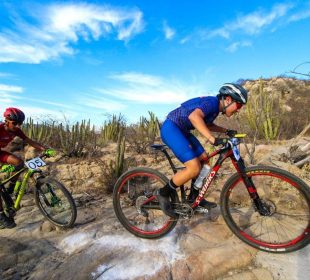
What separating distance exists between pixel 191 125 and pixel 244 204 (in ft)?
5.43

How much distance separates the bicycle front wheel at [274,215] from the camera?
130 inches

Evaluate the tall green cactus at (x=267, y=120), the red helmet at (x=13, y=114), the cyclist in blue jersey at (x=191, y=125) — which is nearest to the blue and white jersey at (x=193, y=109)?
the cyclist in blue jersey at (x=191, y=125)

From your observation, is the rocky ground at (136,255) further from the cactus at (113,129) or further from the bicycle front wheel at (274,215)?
the cactus at (113,129)

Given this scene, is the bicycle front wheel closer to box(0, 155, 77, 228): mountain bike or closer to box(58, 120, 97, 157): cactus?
box(0, 155, 77, 228): mountain bike

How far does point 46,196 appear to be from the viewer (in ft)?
17.7

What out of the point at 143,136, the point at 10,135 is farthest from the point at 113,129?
the point at 10,135

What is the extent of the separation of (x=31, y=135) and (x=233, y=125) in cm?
829

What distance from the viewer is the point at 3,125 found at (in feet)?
17.5

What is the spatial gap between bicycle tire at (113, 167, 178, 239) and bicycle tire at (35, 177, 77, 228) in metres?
0.94

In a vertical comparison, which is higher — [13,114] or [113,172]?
[13,114]

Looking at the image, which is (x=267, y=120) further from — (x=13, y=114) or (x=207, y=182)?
(x=13, y=114)

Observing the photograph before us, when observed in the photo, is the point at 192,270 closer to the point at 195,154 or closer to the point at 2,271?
the point at 195,154

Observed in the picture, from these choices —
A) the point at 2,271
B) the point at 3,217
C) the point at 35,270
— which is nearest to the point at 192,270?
the point at 35,270

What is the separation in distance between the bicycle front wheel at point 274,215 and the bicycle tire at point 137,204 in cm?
85
